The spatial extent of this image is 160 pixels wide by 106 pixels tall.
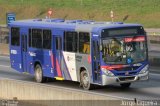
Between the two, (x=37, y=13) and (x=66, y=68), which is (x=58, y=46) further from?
(x=37, y=13)

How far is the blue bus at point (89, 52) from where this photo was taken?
2241 cm

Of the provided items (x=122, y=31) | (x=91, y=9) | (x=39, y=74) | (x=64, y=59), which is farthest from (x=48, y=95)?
(x=91, y=9)

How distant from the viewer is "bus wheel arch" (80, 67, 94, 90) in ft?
76.5

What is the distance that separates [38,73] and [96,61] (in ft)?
17.4

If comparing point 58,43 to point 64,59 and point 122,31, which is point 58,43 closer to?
point 64,59

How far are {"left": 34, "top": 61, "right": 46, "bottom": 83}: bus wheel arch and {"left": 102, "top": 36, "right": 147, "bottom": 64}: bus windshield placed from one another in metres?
5.43

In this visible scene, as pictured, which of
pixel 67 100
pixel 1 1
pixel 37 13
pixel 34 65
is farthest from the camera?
pixel 1 1

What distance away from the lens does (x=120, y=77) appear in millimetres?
22391

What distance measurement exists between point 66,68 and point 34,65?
9.98ft

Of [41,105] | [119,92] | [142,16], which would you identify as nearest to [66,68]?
[119,92]

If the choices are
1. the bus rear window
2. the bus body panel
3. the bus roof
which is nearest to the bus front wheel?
the bus body panel

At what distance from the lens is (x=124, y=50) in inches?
885

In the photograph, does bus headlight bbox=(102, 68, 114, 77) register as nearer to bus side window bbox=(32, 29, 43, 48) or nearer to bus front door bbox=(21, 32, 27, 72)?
bus side window bbox=(32, 29, 43, 48)

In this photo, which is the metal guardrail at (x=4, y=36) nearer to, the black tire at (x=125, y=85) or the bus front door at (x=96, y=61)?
the black tire at (x=125, y=85)
